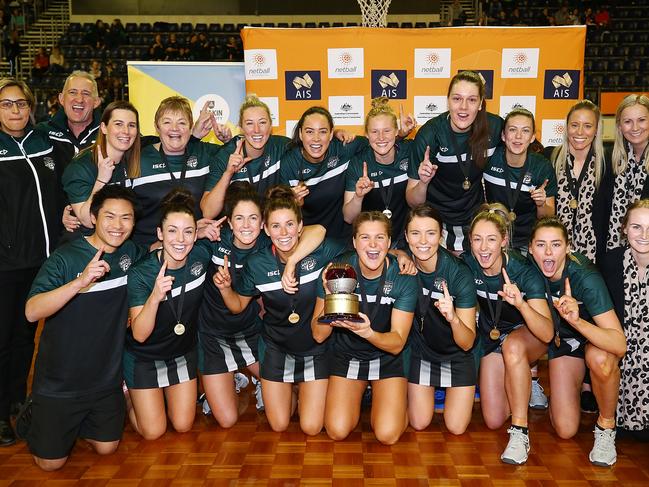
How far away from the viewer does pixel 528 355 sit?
13.5 ft

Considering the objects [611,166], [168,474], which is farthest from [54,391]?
[611,166]

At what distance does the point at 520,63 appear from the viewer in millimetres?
6867

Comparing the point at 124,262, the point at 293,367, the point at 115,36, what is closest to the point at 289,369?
the point at 293,367

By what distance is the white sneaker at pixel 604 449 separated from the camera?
12.0ft

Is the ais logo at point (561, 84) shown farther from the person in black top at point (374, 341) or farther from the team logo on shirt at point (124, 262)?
the team logo on shirt at point (124, 262)

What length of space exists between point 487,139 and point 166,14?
16305 millimetres

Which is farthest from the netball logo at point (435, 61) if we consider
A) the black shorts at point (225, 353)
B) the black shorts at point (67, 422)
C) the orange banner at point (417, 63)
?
the black shorts at point (67, 422)

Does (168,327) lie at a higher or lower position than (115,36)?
lower

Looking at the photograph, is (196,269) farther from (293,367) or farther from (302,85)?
(302,85)

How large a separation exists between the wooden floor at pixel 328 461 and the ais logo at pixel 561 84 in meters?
3.91

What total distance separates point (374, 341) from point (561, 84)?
4441mm

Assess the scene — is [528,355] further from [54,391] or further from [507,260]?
[54,391]

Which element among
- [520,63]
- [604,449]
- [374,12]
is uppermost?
[374,12]

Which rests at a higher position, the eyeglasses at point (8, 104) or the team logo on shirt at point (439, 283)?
the eyeglasses at point (8, 104)
